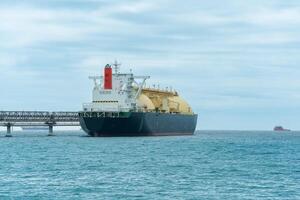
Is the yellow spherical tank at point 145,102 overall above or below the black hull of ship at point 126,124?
above

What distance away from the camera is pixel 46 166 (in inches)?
2366

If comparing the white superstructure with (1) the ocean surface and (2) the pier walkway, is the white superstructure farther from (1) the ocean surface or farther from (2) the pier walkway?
(1) the ocean surface

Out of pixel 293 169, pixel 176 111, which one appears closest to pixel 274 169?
pixel 293 169

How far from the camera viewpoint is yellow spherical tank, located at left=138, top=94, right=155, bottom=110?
12612 centimetres

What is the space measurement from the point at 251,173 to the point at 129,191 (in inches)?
595

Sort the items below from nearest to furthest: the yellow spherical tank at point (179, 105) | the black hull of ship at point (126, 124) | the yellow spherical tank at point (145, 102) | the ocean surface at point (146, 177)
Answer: the ocean surface at point (146, 177) < the black hull of ship at point (126, 124) < the yellow spherical tank at point (145, 102) < the yellow spherical tank at point (179, 105)

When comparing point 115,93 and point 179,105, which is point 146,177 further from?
point 179,105

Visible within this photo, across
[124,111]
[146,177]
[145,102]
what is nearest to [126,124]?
[124,111]

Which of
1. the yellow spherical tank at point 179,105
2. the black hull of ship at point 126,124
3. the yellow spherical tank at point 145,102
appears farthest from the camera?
the yellow spherical tank at point 179,105

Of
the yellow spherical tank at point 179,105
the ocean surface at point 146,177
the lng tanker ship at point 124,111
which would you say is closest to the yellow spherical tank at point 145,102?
the lng tanker ship at point 124,111

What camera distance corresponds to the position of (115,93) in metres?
124

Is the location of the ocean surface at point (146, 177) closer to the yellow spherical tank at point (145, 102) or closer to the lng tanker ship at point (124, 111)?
the lng tanker ship at point (124, 111)

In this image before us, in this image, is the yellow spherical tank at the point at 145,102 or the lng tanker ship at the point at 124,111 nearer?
the lng tanker ship at the point at 124,111

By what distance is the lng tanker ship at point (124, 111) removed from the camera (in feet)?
376
